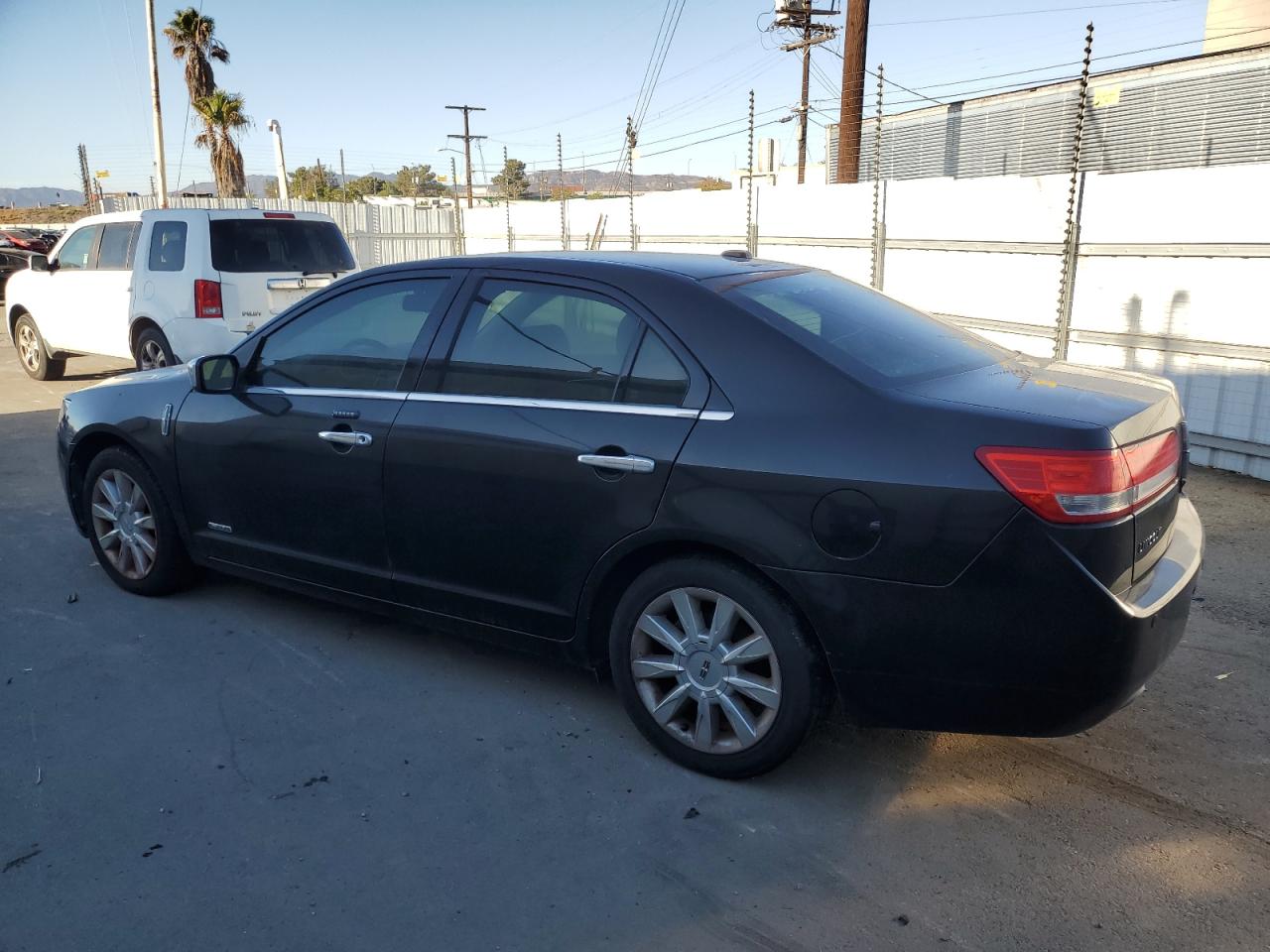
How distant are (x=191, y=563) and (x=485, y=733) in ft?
6.79

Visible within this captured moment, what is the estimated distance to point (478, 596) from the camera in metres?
3.72

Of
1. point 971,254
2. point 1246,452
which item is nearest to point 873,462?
point 1246,452

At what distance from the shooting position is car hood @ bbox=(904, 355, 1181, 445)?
2.89 meters

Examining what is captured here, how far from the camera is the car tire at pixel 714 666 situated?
3.07m

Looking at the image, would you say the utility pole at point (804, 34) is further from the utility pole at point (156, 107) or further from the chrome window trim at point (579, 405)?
the chrome window trim at point (579, 405)

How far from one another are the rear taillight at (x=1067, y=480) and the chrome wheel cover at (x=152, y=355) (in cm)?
897

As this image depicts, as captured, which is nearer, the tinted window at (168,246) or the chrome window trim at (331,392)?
the chrome window trim at (331,392)

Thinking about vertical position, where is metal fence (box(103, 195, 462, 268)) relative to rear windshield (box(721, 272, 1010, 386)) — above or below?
above

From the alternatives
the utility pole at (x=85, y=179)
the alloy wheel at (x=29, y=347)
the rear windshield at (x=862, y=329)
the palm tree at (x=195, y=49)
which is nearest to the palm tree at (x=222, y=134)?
the palm tree at (x=195, y=49)

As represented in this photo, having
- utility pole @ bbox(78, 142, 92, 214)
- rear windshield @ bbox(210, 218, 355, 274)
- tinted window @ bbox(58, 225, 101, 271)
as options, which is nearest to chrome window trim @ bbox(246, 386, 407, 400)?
rear windshield @ bbox(210, 218, 355, 274)

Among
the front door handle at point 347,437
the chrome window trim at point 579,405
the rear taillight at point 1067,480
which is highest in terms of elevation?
the chrome window trim at point 579,405

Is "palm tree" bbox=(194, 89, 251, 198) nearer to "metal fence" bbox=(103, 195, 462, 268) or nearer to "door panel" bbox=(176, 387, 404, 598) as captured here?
"metal fence" bbox=(103, 195, 462, 268)

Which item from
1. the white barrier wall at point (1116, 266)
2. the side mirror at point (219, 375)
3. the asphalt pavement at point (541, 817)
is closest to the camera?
the asphalt pavement at point (541, 817)

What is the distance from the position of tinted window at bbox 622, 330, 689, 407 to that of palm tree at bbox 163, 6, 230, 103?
36112mm
